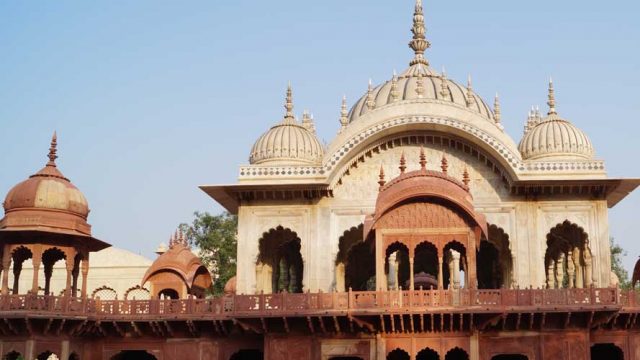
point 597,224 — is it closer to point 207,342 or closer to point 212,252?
point 207,342

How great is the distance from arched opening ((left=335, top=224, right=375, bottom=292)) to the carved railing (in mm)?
3180

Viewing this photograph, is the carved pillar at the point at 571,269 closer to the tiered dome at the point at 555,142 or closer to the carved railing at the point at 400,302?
the tiered dome at the point at 555,142

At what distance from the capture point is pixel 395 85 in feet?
83.0

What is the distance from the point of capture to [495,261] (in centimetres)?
2670

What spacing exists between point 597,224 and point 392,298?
621 centimetres

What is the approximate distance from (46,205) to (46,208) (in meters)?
0.07

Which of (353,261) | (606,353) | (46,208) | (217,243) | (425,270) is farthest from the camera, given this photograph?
(217,243)

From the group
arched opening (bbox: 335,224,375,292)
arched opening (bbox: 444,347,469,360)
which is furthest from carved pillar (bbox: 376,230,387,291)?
arched opening (bbox: 444,347,469,360)

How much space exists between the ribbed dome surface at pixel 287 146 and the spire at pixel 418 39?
21.4ft

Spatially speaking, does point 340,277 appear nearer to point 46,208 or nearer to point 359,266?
point 359,266

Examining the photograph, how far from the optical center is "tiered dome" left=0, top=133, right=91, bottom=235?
20.5m

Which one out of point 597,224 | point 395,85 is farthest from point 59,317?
point 597,224

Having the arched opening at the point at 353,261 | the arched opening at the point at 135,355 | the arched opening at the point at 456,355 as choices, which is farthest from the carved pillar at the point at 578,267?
the arched opening at the point at 135,355

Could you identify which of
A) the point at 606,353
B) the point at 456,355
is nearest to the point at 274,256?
the point at 456,355
